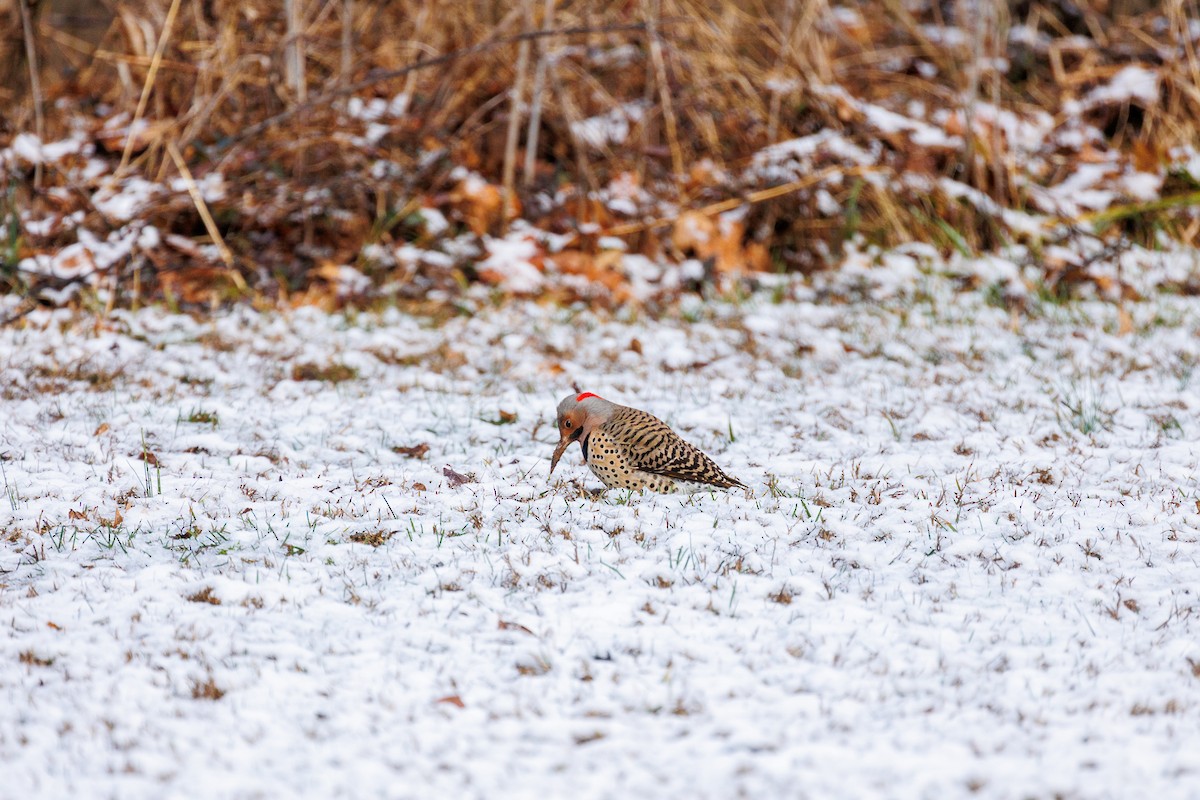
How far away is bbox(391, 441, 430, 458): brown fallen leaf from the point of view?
15.7ft

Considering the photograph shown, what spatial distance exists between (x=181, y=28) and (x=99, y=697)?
6.27 m

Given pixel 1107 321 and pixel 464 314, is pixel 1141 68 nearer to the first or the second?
pixel 1107 321

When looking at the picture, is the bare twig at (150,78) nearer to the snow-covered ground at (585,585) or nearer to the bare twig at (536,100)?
the snow-covered ground at (585,585)

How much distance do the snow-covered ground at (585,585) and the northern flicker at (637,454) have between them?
11 centimetres

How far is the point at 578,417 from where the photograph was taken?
14.4 feet

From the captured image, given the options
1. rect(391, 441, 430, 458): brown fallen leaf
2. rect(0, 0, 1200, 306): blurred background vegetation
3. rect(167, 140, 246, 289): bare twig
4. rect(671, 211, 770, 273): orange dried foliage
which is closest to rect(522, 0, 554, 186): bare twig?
rect(0, 0, 1200, 306): blurred background vegetation

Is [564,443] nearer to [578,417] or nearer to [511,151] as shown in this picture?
[578,417]

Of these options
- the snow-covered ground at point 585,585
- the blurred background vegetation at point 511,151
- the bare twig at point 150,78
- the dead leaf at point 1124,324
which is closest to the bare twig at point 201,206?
the blurred background vegetation at point 511,151

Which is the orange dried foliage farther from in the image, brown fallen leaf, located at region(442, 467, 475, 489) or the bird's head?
brown fallen leaf, located at region(442, 467, 475, 489)

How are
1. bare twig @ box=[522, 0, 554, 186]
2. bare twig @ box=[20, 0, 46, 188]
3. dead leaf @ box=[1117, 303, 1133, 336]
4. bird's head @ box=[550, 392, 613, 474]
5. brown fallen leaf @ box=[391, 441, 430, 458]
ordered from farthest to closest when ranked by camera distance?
bare twig @ box=[522, 0, 554, 186] < bare twig @ box=[20, 0, 46, 188] < dead leaf @ box=[1117, 303, 1133, 336] < brown fallen leaf @ box=[391, 441, 430, 458] < bird's head @ box=[550, 392, 613, 474]

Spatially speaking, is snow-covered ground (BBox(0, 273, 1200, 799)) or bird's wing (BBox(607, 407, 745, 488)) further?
bird's wing (BBox(607, 407, 745, 488))

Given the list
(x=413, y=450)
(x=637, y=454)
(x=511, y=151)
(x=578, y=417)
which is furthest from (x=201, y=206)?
(x=637, y=454)

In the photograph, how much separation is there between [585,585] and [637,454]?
751 mm

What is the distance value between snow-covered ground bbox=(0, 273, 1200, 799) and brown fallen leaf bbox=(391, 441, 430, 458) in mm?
16
